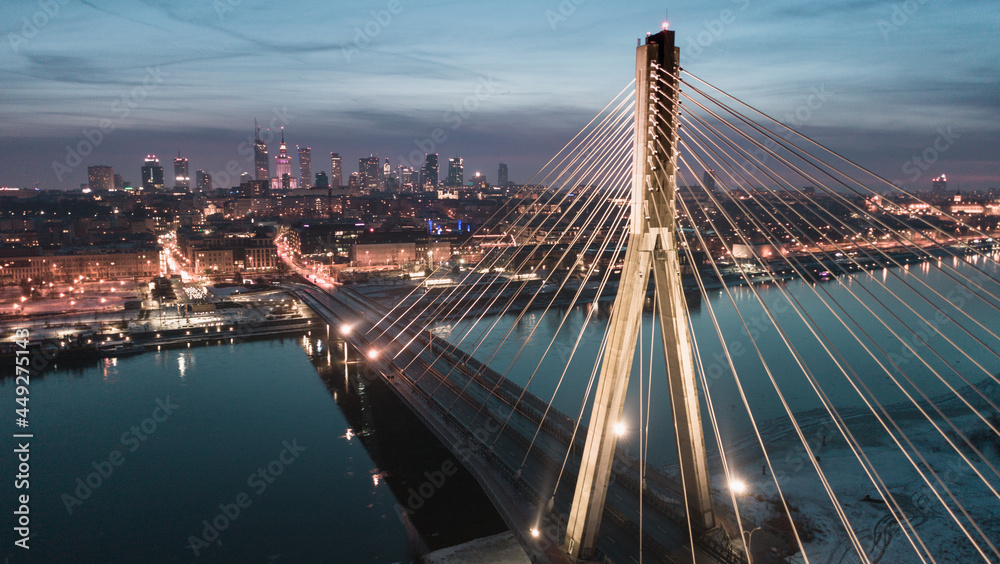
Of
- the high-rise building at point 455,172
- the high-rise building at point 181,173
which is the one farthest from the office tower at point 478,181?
the high-rise building at point 181,173

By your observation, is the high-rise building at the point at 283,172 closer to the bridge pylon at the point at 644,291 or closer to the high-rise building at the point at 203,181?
the high-rise building at the point at 203,181

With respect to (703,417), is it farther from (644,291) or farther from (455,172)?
(455,172)

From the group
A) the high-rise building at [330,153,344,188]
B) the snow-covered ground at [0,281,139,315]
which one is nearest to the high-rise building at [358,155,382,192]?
the high-rise building at [330,153,344,188]

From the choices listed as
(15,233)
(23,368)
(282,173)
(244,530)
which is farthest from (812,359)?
(282,173)

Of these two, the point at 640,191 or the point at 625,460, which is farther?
the point at 625,460

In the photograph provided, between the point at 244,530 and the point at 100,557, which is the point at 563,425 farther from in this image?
the point at 100,557

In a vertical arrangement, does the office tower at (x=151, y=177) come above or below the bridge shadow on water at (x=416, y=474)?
above

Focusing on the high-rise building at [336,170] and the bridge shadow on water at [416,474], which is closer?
the bridge shadow on water at [416,474]
